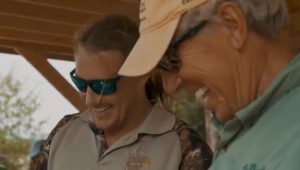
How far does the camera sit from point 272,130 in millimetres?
1097

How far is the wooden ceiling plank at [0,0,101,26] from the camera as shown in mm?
3988

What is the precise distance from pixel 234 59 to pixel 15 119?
12.2 meters

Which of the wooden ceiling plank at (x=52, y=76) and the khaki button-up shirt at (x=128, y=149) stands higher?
the khaki button-up shirt at (x=128, y=149)

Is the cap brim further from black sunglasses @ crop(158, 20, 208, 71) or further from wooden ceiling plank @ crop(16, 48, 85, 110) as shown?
wooden ceiling plank @ crop(16, 48, 85, 110)

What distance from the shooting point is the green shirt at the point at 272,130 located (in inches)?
40.8

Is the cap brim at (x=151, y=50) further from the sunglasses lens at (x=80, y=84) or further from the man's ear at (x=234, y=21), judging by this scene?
the sunglasses lens at (x=80, y=84)

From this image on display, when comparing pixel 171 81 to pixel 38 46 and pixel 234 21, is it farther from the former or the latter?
pixel 38 46

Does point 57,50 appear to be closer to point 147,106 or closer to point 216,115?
point 147,106

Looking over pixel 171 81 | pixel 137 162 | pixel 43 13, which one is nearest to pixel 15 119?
pixel 43 13

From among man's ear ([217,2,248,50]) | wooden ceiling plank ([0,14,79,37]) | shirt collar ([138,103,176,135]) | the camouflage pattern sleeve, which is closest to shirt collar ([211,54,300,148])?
man's ear ([217,2,248,50])

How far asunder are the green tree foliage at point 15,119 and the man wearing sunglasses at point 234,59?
412 inches

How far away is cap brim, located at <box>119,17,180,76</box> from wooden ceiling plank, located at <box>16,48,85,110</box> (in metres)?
3.43

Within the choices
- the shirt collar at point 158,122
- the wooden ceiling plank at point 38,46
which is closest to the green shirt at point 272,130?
the shirt collar at point 158,122

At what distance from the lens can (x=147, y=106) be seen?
2.06 metres
